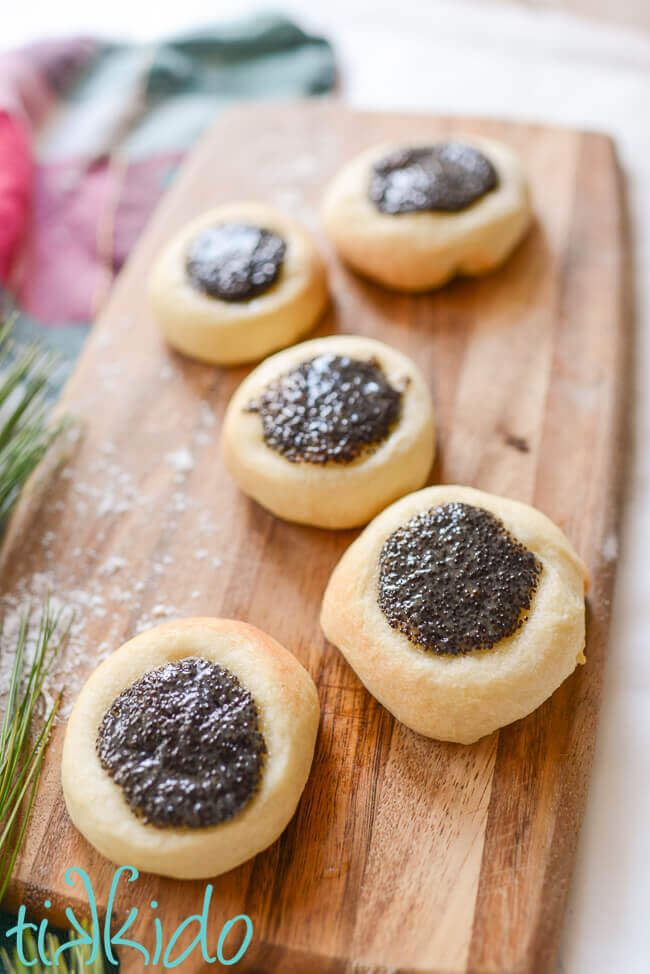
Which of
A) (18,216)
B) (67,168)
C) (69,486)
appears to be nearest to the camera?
(69,486)

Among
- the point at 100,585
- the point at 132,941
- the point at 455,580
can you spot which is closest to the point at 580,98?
the point at 455,580

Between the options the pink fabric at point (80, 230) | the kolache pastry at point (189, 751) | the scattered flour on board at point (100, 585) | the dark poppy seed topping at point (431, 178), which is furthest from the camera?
the pink fabric at point (80, 230)

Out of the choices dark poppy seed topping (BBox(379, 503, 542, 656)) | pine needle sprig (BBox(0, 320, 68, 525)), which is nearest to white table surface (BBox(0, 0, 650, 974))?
dark poppy seed topping (BBox(379, 503, 542, 656))

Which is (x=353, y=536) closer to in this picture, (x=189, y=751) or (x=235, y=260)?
(x=189, y=751)

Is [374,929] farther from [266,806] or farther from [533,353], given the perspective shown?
[533,353]

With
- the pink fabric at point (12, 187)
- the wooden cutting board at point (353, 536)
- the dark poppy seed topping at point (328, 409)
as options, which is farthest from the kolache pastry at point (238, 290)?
the pink fabric at point (12, 187)

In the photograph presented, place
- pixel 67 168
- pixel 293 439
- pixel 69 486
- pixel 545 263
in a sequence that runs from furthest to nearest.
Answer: pixel 67 168, pixel 545 263, pixel 69 486, pixel 293 439

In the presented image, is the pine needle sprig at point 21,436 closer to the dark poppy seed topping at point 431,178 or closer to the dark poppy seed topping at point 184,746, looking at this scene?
the dark poppy seed topping at point 184,746

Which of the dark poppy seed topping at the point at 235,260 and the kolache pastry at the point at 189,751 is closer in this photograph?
the kolache pastry at the point at 189,751

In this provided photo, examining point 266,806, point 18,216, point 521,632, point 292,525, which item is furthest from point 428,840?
point 18,216
